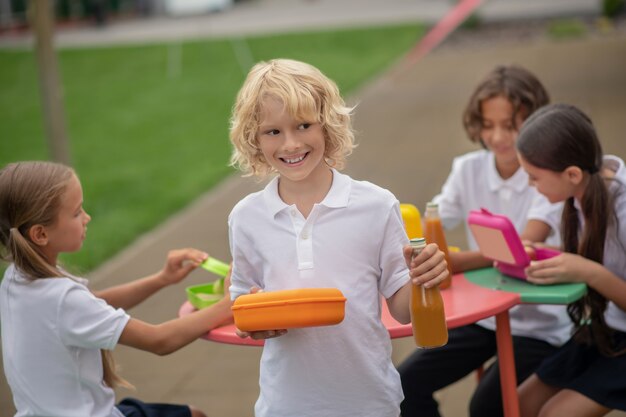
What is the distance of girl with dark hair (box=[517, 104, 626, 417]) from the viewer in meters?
3.17

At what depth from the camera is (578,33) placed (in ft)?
58.0

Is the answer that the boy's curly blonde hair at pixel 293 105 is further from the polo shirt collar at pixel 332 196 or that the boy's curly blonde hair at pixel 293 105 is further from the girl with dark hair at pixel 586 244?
the girl with dark hair at pixel 586 244

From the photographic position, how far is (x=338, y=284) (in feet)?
8.45

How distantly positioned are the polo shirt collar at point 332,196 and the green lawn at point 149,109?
3.42 metres

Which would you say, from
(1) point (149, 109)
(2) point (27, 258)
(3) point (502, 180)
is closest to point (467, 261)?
(3) point (502, 180)

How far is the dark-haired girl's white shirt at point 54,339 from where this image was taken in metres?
2.78

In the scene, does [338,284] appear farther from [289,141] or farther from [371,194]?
[289,141]

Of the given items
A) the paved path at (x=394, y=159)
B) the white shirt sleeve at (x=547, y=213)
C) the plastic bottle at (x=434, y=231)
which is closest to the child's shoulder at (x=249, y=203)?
the plastic bottle at (x=434, y=231)

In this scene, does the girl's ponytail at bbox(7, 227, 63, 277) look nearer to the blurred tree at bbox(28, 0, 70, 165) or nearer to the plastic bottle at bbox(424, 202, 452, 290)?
the plastic bottle at bbox(424, 202, 452, 290)

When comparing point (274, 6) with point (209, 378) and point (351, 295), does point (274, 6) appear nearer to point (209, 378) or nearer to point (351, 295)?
point (209, 378)

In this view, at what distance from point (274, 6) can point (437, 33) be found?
11278 mm

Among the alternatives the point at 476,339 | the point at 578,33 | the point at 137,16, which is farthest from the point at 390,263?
the point at 137,16

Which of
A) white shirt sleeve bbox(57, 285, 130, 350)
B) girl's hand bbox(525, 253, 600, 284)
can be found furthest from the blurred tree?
girl's hand bbox(525, 253, 600, 284)

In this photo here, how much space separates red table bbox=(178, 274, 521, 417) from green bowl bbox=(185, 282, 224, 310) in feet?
0.15
